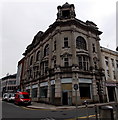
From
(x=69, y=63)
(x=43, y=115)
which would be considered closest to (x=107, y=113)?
(x=43, y=115)

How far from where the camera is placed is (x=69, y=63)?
58.0 ft

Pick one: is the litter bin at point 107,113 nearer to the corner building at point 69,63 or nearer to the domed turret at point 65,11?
the corner building at point 69,63

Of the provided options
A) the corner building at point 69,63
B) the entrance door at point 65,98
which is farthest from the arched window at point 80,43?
the entrance door at point 65,98

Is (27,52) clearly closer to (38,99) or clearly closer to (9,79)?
(38,99)

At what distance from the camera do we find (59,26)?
2017 cm

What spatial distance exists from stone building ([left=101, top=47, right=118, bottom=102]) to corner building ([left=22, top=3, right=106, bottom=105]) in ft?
10.3

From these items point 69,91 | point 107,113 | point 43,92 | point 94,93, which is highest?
point 107,113

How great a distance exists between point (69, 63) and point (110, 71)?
1234 cm

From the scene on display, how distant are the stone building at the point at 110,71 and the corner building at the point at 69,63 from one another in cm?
315

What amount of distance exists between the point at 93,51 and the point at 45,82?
38.6 feet

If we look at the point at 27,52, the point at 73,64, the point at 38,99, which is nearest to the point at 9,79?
the point at 27,52

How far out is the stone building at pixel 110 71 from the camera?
2225 cm

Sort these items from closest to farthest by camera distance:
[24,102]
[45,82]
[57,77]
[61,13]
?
1. [24,102]
2. [57,77]
3. [45,82]
4. [61,13]

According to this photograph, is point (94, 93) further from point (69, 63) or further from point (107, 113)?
point (107, 113)
